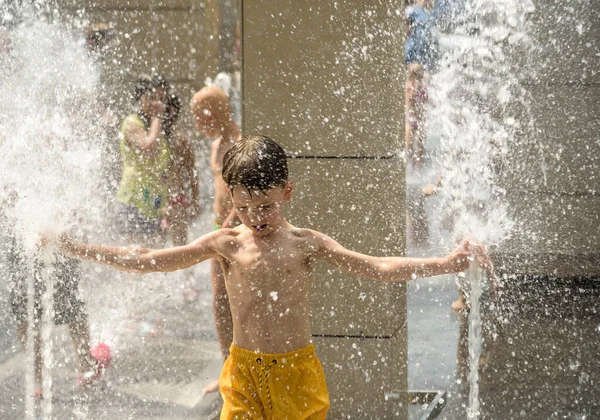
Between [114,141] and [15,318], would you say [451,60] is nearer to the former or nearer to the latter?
[114,141]

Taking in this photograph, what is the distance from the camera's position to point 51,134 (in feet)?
14.3

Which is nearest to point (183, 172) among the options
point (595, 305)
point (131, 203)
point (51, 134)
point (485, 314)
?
point (131, 203)

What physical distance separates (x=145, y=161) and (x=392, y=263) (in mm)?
2306

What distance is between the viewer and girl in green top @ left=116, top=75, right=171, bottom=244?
15.6 feet

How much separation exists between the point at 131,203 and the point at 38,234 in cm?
119

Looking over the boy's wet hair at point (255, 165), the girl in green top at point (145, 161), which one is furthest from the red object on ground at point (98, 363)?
the boy's wet hair at point (255, 165)

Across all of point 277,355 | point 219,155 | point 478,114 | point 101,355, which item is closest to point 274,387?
point 277,355

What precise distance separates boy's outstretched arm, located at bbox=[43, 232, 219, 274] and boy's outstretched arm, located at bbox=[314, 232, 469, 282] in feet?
1.09

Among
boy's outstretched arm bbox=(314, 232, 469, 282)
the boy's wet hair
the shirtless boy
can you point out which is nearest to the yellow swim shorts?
boy's outstretched arm bbox=(314, 232, 469, 282)

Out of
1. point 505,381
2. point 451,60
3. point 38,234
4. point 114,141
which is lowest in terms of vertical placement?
point 505,381

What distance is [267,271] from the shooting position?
2.77 m

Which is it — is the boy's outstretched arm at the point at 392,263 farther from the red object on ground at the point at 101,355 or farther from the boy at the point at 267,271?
the red object on ground at the point at 101,355

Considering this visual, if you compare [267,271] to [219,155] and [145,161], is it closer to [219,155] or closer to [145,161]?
[219,155]

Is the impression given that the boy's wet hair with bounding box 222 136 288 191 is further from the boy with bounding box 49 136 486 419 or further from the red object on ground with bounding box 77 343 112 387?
the red object on ground with bounding box 77 343 112 387
